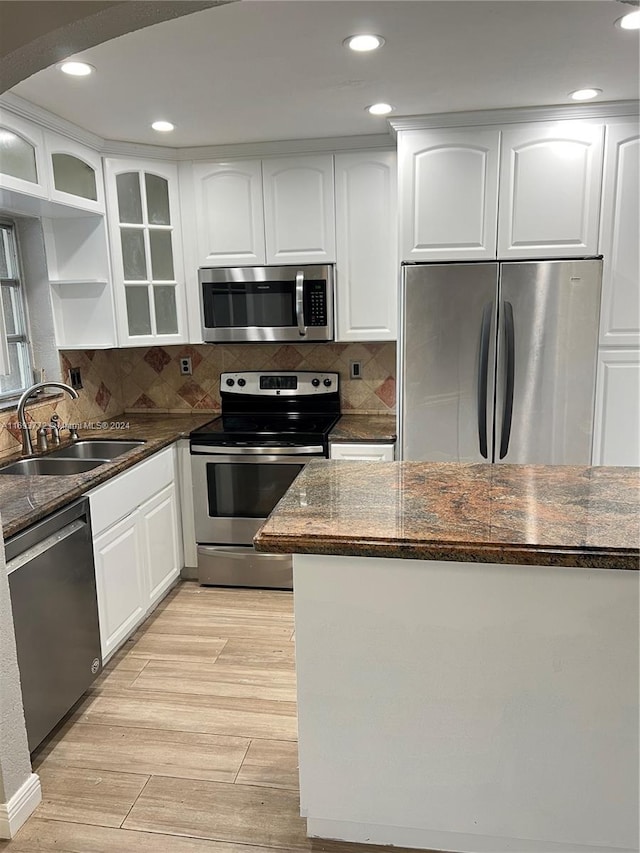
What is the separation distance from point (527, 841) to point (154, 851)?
1050mm

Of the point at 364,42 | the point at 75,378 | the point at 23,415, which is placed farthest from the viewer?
the point at 75,378

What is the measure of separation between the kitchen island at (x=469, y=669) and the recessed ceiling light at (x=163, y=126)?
2.15 m

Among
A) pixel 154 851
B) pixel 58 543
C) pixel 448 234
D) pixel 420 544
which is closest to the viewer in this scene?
pixel 420 544

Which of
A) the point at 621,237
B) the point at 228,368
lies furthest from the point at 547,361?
the point at 228,368

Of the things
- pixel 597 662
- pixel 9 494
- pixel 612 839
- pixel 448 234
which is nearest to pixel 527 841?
pixel 612 839

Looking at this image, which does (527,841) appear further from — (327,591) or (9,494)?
(9,494)

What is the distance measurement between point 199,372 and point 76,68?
202 cm

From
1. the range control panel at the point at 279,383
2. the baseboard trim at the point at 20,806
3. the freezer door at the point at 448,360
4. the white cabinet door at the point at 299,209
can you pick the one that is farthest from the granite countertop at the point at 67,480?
the freezer door at the point at 448,360

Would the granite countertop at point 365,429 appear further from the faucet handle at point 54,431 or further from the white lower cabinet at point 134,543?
the faucet handle at point 54,431

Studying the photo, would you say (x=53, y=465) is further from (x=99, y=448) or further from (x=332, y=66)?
(x=332, y=66)

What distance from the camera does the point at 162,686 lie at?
2.64 metres

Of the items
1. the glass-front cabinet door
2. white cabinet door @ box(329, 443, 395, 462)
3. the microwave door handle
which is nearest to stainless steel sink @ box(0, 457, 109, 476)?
the glass-front cabinet door

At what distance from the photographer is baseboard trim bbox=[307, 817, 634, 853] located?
1.66m

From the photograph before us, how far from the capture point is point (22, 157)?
8.74ft
